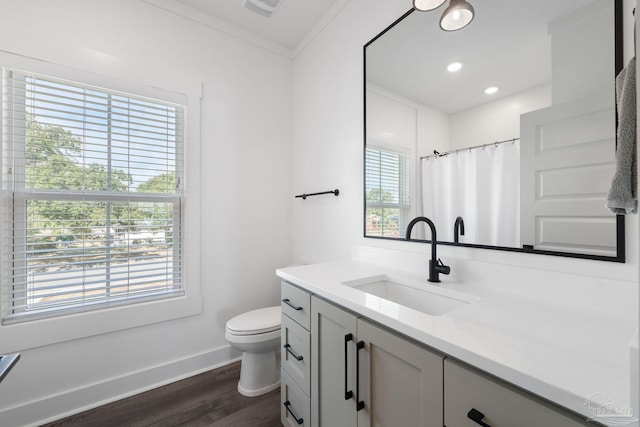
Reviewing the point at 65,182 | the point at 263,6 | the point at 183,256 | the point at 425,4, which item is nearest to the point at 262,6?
the point at 263,6

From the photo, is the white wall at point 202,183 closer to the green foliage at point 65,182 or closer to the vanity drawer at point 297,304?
the green foliage at point 65,182

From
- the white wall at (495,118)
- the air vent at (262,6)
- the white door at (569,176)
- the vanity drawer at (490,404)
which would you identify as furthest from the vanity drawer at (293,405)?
the air vent at (262,6)

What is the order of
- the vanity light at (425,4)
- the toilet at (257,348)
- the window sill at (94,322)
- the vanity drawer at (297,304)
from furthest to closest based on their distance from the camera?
1. the toilet at (257,348)
2. the window sill at (94,322)
3. the vanity drawer at (297,304)
4. the vanity light at (425,4)

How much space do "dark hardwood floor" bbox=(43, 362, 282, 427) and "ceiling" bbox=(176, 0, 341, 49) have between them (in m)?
2.74

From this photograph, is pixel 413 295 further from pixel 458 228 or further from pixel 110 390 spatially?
pixel 110 390

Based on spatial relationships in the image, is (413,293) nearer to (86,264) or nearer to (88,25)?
(86,264)

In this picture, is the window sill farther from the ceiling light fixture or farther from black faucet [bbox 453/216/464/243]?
the ceiling light fixture

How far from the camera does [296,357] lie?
1.29m

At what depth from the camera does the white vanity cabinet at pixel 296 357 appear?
1.21 meters

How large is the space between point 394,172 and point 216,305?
1.68 meters

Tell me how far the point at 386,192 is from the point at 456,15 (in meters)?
0.88

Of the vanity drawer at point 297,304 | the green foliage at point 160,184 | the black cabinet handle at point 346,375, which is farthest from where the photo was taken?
the green foliage at point 160,184

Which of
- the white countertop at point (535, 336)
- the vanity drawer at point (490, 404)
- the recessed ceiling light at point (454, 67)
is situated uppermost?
the recessed ceiling light at point (454, 67)

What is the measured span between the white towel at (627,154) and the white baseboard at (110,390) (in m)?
2.37
